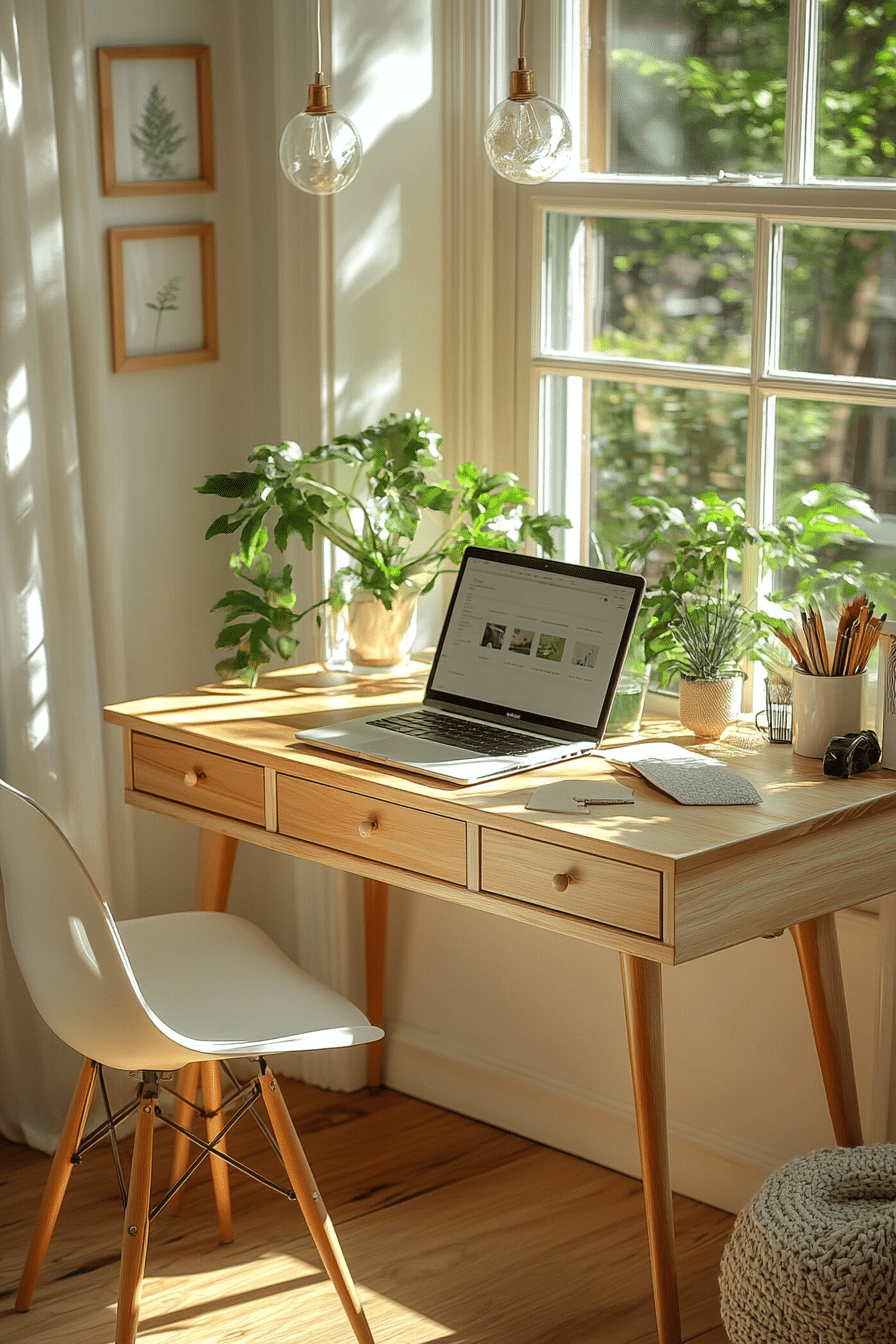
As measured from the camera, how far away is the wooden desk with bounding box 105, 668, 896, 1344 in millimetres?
1989

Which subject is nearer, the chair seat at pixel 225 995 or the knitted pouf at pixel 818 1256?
the knitted pouf at pixel 818 1256

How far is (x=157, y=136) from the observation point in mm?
2809

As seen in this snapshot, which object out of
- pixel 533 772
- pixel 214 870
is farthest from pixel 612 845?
pixel 214 870

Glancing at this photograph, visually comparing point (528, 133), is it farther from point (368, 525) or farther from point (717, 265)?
point (368, 525)

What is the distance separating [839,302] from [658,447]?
389mm

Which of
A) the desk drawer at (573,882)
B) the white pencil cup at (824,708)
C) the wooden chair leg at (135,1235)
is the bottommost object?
the wooden chair leg at (135,1235)

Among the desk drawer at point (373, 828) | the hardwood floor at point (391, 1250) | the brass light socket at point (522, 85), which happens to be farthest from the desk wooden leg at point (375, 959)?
the brass light socket at point (522, 85)

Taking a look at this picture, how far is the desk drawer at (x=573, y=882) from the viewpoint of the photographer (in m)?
1.97

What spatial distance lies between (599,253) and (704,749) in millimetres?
856

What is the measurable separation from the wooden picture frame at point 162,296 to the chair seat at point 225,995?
961 millimetres

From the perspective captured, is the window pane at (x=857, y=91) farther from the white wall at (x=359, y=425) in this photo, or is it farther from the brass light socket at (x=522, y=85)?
the white wall at (x=359, y=425)

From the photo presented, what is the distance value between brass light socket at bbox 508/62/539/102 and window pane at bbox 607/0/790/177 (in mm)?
425

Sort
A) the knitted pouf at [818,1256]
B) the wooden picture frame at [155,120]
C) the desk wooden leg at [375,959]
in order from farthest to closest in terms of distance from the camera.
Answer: the desk wooden leg at [375,959] → the wooden picture frame at [155,120] → the knitted pouf at [818,1256]

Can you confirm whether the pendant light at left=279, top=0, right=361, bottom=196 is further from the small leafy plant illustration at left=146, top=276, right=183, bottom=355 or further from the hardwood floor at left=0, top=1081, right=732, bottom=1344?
the hardwood floor at left=0, top=1081, right=732, bottom=1344
